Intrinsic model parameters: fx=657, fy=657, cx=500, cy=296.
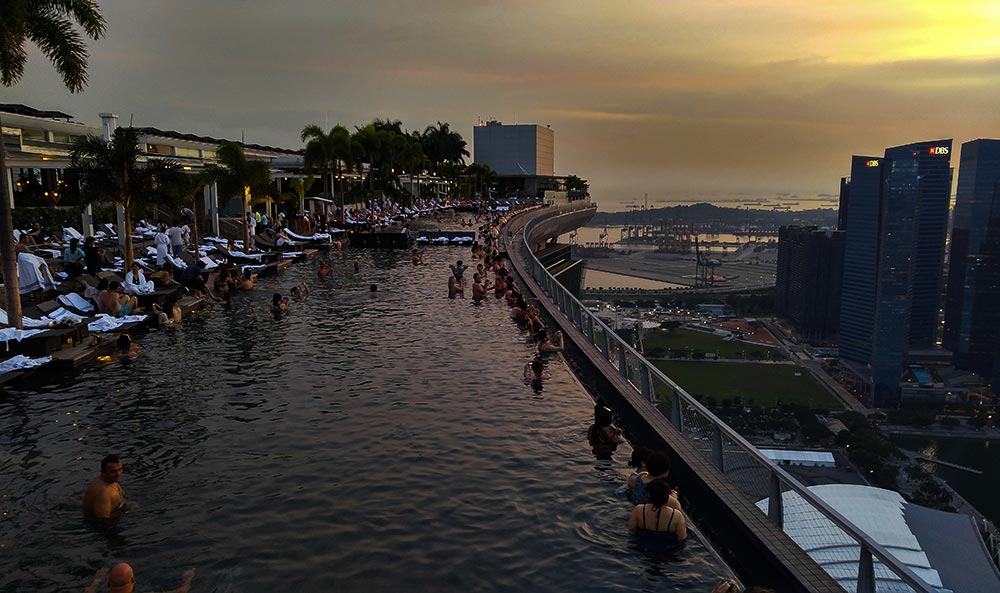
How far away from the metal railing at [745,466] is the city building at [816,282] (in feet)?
354

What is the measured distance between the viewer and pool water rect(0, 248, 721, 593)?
6.27 metres

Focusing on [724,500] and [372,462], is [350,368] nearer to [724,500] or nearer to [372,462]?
[372,462]

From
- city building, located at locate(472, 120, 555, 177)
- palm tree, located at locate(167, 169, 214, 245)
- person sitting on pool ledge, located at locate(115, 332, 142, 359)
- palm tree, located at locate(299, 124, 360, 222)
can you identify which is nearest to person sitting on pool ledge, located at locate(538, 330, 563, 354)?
person sitting on pool ledge, located at locate(115, 332, 142, 359)

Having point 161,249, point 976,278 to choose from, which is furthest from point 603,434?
point 976,278

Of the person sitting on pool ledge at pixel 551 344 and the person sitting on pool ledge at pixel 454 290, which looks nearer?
the person sitting on pool ledge at pixel 551 344

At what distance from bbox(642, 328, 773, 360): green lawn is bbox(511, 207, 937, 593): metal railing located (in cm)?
8093

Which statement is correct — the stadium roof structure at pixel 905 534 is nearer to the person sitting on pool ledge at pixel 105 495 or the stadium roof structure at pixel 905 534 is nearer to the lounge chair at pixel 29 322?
the person sitting on pool ledge at pixel 105 495

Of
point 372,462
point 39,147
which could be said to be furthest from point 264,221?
point 372,462

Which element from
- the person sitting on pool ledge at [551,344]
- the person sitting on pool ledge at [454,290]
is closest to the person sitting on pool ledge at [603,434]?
the person sitting on pool ledge at [551,344]

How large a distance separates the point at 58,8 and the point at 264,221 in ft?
86.1

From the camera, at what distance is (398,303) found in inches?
862

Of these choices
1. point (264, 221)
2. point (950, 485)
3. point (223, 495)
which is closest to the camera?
point (223, 495)

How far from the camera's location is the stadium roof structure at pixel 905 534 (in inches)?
227

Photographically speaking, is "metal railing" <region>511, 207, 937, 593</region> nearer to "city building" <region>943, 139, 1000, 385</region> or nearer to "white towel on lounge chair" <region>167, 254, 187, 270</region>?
"white towel on lounge chair" <region>167, 254, 187, 270</region>
